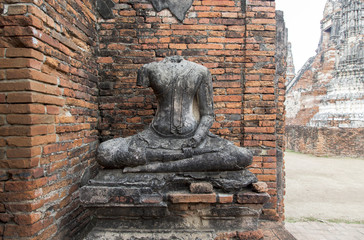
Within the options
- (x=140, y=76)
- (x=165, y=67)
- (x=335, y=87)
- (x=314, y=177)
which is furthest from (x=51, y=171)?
(x=335, y=87)

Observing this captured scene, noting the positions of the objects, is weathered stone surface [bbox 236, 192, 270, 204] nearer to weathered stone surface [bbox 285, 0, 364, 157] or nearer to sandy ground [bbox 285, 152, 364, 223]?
sandy ground [bbox 285, 152, 364, 223]

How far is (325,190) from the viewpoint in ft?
20.2

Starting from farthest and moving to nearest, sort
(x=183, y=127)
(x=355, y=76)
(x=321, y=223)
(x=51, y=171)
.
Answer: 1. (x=355, y=76)
2. (x=321, y=223)
3. (x=183, y=127)
4. (x=51, y=171)

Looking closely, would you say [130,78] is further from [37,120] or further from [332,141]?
[332,141]

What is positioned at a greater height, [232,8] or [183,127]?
[232,8]

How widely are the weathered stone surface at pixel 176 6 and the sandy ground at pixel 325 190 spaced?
4.18 meters

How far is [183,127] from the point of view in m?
2.48

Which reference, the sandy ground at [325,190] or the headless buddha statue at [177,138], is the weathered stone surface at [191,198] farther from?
the sandy ground at [325,190]

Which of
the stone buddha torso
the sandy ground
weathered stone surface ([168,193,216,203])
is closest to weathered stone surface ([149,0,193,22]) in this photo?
the stone buddha torso

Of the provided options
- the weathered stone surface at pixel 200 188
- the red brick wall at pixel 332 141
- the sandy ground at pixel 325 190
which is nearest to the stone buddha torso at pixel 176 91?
the weathered stone surface at pixel 200 188

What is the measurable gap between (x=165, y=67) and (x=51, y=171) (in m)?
1.55

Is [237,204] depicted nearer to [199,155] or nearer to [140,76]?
[199,155]

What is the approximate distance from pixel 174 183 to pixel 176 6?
2.46 m

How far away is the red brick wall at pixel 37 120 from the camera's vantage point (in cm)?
190
